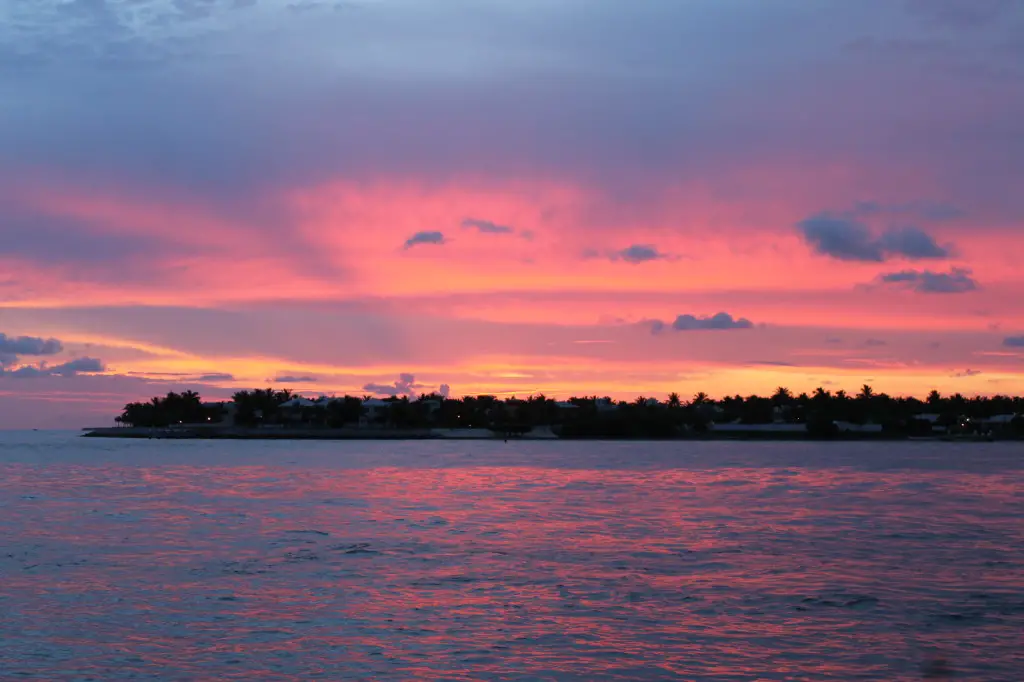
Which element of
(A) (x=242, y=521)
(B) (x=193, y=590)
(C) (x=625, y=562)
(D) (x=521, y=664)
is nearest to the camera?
(D) (x=521, y=664)

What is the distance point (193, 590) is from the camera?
29375 millimetres

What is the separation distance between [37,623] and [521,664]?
12.0 meters

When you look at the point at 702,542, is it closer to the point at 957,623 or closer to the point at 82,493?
the point at 957,623

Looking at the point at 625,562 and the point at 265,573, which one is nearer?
the point at 265,573

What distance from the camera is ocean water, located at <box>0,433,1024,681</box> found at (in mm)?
20875

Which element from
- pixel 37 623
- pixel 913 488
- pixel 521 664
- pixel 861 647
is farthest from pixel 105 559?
pixel 913 488

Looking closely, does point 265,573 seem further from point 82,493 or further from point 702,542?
point 82,493

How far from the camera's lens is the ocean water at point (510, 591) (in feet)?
68.5

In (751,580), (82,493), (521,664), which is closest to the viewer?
(521,664)

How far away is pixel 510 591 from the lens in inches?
1149

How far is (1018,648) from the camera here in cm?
2217

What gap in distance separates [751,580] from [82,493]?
54.7m

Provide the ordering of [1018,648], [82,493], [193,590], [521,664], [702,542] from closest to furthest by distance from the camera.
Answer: [521,664], [1018,648], [193,590], [702,542], [82,493]

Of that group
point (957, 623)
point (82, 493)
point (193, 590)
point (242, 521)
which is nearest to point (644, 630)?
point (957, 623)
